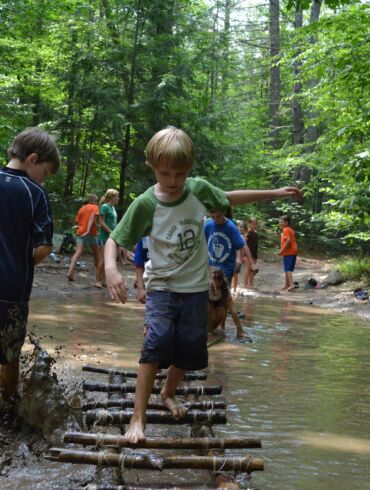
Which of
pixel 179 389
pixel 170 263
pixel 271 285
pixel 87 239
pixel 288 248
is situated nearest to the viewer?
pixel 170 263

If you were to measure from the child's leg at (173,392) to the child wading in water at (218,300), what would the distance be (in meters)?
3.75

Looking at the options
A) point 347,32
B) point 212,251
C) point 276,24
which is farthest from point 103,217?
point 276,24

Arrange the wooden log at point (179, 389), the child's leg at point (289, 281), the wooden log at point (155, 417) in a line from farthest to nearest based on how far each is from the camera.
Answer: the child's leg at point (289, 281) → the wooden log at point (179, 389) → the wooden log at point (155, 417)

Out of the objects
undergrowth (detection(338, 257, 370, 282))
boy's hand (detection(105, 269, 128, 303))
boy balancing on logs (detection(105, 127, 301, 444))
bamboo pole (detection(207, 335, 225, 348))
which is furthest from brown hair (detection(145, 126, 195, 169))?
undergrowth (detection(338, 257, 370, 282))

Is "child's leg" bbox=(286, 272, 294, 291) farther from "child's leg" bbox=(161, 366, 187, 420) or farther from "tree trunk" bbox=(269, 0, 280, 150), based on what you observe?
"tree trunk" bbox=(269, 0, 280, 150)

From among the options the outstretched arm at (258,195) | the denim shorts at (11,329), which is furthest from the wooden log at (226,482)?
the outstretched arm at (258,195)

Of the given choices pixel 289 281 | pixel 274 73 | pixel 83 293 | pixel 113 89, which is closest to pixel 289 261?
pixel 289 281

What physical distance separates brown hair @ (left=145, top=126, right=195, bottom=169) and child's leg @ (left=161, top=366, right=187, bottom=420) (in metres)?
1.33

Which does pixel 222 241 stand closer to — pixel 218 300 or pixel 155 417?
pixel 218 300

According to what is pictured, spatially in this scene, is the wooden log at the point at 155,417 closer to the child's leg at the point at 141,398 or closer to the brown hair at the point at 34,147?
the child's leg at the point at 141,398

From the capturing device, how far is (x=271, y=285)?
60.8 ft

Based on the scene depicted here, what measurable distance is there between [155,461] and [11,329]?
127cm

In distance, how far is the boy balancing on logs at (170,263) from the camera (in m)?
3.57

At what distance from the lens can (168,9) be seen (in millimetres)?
19734
